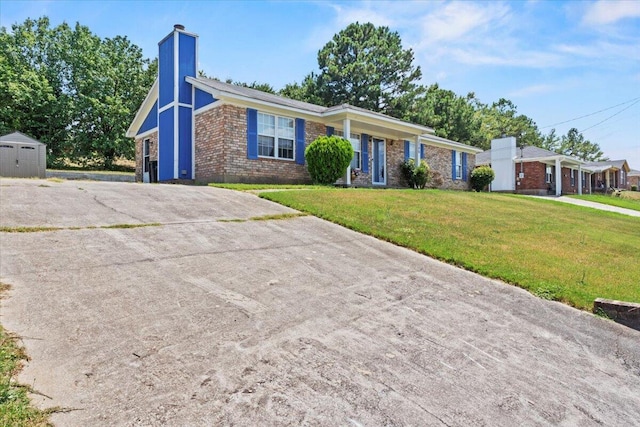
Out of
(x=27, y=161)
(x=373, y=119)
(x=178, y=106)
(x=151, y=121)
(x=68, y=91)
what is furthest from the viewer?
(x=68, y=91)

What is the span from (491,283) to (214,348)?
365 cm

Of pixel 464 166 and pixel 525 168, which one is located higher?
pixel 525 168

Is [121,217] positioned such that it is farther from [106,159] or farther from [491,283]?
[106,159]

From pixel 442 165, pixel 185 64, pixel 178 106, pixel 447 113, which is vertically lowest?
pixel 442 165

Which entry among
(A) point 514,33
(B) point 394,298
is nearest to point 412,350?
(B) point 394,298

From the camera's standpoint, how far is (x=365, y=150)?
18.4 meters

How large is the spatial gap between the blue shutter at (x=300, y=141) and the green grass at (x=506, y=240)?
4.92m

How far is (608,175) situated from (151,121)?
46354mm

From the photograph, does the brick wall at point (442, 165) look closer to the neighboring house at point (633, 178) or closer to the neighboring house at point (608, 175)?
the neighboring house at point (608, 175)

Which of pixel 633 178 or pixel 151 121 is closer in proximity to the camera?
pixel 151 121

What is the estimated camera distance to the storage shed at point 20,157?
14.2m

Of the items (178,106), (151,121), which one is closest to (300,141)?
(178,106)

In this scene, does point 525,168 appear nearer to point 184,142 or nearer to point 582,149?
point 184,142

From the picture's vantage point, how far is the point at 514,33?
14.1 meters
